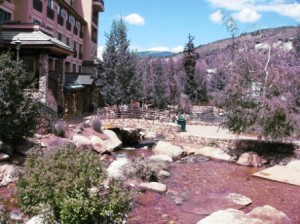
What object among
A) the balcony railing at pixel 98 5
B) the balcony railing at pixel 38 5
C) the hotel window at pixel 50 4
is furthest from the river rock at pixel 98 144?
the balcony railing at pixel 98 5

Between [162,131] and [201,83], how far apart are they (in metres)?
30.3

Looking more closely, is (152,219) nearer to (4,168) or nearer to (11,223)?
(11,223)

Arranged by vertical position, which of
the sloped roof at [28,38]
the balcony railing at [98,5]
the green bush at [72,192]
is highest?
the balcony railing at [98,5]

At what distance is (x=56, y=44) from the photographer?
77.9 ft

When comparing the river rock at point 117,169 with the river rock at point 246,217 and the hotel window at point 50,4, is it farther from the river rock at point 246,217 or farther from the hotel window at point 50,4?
the hotel window at point 50,4

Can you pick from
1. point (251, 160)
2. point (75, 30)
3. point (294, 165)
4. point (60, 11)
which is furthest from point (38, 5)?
point (294, 165)

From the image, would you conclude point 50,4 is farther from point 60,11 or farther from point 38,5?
point 38,5

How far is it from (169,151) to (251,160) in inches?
192

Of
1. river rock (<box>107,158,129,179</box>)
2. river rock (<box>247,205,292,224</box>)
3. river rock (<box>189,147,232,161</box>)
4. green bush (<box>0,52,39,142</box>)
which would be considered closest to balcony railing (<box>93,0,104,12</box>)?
river rock (<box>189,147,232,161</box>)

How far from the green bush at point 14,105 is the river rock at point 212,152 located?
1087 cm

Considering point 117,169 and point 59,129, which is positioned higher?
point 59,129

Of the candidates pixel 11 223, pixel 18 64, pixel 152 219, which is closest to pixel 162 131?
pixel 18 64

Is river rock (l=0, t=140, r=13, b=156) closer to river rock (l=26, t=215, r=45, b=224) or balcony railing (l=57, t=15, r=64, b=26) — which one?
river rock (l=26, t=215, r=45, b=224)

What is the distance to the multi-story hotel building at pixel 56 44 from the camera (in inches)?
947
